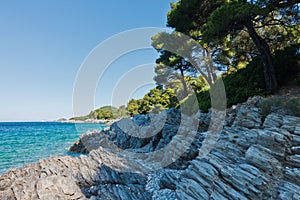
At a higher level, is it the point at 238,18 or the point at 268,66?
the point at 238,18

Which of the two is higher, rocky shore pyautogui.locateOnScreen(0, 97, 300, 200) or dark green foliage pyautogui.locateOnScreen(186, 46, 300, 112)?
dark green foliage pyautogui.locateOnScreen(186, 46, 300, 112)

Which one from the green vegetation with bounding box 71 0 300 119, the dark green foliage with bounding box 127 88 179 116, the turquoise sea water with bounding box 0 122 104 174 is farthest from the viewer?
the dark green foliage with bounding box 127 88 179 116

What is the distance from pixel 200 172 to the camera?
5.17 metres

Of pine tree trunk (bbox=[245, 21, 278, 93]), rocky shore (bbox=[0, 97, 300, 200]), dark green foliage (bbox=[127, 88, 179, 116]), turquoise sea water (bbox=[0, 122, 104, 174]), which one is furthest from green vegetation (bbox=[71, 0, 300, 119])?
turquoise sea water (bbox=[0, 122, 104, 174])

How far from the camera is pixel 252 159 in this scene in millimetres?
4789

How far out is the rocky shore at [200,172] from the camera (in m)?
4.32

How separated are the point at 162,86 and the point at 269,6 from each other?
18.2m

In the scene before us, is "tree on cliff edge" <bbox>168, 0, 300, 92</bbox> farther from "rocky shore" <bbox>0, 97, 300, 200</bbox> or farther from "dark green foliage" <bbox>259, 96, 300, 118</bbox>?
"rocky shore" <bbox>0, 97, 300, 200</bbox>

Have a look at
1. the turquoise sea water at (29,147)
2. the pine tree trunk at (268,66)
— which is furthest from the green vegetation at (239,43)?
the turquoise sea water at (29,147)

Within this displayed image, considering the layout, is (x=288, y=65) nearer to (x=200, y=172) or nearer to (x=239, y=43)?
(x=239, y=43)

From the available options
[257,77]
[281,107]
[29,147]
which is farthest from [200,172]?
[29,147]

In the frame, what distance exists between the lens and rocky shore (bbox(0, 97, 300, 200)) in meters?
4.32

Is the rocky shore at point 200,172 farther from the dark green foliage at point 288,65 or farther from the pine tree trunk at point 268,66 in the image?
the dark green foliage at point 288,65

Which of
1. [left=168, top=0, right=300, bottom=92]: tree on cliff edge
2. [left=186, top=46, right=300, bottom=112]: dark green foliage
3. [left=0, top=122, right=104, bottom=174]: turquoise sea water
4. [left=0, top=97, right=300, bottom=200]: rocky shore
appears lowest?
[left=0, top=97, right=300, bottom=200]: rocky shore
